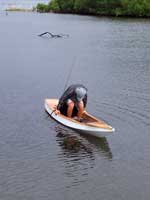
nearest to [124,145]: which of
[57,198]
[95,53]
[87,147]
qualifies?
[87,147]

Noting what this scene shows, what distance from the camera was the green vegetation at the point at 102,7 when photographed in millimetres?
113562

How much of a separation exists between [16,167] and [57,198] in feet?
9.08

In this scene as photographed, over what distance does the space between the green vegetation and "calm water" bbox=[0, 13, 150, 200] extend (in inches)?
2808

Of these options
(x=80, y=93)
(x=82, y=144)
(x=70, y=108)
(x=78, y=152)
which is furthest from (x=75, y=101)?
(x=78, y=152)

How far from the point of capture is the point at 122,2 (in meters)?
119

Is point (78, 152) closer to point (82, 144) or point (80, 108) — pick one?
point (82, 144)

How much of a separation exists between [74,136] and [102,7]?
106844 mm

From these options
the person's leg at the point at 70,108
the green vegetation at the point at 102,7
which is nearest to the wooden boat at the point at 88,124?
the person's leg at the point at 70,108

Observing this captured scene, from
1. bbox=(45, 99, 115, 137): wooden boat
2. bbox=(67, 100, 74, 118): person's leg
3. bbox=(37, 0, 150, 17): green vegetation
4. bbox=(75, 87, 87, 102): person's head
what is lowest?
bbox=(37, 0, 150, 17): green vegetation

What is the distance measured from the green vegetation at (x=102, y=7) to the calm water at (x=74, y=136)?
71.3 metres

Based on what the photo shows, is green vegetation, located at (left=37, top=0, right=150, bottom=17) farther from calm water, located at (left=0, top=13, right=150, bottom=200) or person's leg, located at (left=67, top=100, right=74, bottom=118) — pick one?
person's leg, located at (left=67, top=100, right=74, bottom=118)

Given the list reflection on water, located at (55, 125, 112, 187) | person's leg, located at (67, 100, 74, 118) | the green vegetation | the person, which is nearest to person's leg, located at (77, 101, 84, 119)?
the person

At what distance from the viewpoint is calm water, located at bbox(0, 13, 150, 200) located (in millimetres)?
16750

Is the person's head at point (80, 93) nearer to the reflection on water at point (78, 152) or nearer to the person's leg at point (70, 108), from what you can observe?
the person's leg at point (70, 108)
